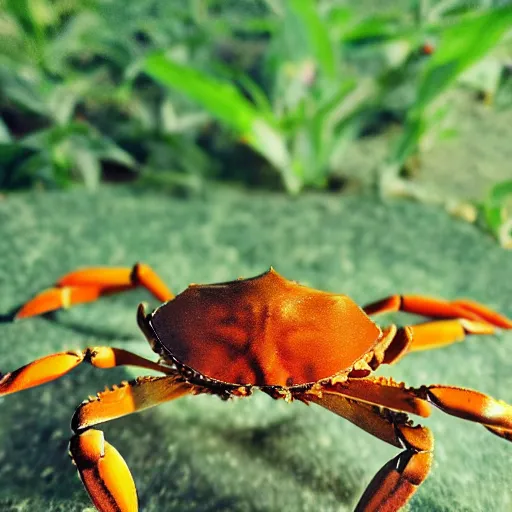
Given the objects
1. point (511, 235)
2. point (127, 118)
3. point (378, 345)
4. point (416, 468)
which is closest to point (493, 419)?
point (416, 468)

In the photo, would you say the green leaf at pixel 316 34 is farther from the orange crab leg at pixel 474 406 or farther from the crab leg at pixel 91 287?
the orange crab leg at pixel 474 406

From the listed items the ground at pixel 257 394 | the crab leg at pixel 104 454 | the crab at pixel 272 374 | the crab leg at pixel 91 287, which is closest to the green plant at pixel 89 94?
the ground at pixel 257 394

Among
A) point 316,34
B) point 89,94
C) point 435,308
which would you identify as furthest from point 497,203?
point 89,94

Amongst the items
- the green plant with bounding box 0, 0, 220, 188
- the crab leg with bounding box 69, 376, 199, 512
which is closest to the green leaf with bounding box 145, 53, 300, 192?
the green plant with bounding box 0, 0, 220, 188

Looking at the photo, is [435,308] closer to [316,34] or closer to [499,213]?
[499,213]

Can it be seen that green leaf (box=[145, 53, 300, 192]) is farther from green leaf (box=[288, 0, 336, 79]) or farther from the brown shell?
the brown shell

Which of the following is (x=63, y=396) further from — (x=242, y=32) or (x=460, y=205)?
(x=242, y=32)
